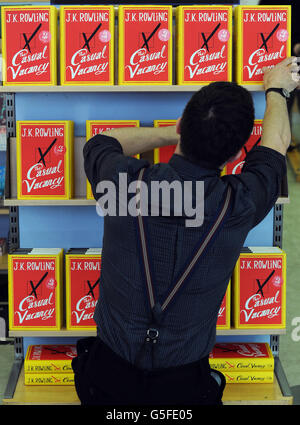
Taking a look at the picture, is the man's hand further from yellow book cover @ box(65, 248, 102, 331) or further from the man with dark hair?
yellow book cover @ box(65, 248, 102, 331)

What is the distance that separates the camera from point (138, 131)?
1.92 metres

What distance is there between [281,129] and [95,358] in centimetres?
92

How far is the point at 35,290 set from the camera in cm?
225

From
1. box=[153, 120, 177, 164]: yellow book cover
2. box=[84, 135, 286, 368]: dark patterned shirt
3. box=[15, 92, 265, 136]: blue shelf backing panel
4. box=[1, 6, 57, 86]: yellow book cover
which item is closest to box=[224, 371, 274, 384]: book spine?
box=[84, 135, 286, 368]: dark patterned shirt

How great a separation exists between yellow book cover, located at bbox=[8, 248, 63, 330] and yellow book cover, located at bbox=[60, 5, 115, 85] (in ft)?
2.41

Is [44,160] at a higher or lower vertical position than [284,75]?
lower

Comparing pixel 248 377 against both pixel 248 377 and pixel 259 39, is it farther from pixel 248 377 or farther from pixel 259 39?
pixel 259 39

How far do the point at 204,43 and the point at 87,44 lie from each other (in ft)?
1.50

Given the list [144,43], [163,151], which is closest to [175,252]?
[163,151]

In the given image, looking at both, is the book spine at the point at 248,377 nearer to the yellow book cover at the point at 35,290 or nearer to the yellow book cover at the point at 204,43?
the yellow book cover at the point at 35,290

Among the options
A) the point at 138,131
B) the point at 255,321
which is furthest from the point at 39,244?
the point at 255,321

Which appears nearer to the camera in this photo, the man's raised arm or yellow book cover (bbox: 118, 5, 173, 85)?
the man's raised arm

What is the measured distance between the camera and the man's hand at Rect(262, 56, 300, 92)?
1.93m

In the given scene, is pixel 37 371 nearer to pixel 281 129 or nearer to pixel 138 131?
pixel 138 131
